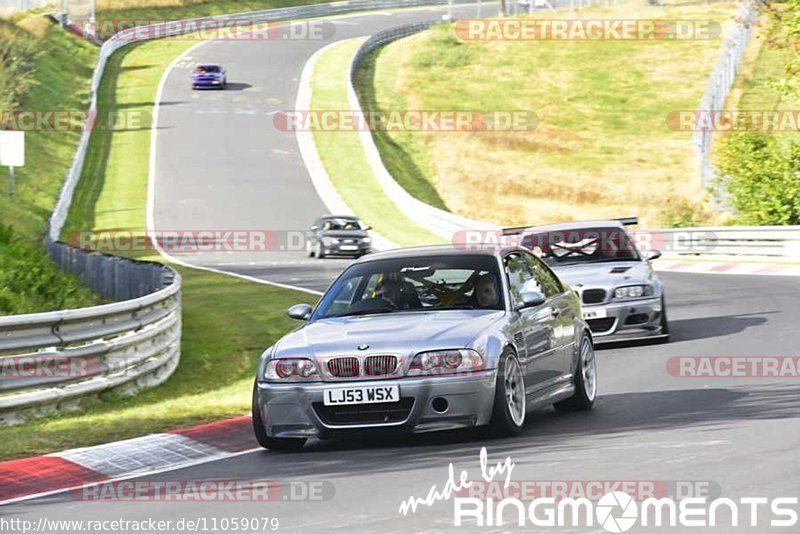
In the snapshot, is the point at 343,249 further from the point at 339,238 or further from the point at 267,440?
the point at 267,440

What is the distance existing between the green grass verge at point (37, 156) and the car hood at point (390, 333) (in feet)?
23.3

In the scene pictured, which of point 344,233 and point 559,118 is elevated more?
point 344,233

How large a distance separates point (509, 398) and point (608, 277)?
24.4ft

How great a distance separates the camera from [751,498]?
7.96m

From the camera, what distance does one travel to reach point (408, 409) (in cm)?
1038

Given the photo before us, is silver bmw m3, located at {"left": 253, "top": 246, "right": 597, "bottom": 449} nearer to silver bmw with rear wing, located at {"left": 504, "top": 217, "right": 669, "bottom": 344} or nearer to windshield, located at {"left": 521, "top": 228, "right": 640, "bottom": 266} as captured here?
silver bmw with rear wing, located at {"left": 504, "top": 217, "right": 669, "bottom": 344}

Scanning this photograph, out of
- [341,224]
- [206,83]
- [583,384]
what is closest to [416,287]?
[583,384]

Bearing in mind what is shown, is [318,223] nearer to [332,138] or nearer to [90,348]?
[332,138]

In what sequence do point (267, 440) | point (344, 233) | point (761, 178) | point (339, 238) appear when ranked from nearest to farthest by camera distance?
1. point (267, 440)
2. point (761, 178)
3. point (339, 238)
4. point (344, 233)

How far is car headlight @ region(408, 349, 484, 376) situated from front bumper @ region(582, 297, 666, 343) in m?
7.36

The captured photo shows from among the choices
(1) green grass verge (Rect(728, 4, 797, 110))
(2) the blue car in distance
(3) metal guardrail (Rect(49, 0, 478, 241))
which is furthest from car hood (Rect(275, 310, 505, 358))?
(2) the blue car in distance

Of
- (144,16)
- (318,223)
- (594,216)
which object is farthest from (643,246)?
(144,16)

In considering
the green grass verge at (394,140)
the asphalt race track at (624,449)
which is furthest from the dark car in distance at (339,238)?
the asphalt race track at (624,449)

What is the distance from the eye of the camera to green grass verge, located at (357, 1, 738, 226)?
174ft
